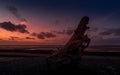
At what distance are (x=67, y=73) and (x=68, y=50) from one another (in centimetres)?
184

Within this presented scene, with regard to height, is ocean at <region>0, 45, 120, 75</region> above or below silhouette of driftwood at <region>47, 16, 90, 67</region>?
below

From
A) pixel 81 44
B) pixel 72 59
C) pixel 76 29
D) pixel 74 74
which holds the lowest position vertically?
pixel 74 74

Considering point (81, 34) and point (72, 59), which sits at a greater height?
point (81, 34)

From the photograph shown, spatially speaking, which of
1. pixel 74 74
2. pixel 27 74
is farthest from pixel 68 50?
pixel 27 74

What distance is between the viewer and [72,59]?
18844 mm

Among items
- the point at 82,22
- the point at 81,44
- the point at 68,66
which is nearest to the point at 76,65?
the point at 68,66

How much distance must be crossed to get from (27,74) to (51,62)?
7.03ft

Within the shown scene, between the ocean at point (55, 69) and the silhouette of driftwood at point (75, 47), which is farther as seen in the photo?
the ocean at point (55, 69)

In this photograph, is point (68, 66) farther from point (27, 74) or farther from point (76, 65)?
point (27, 74)

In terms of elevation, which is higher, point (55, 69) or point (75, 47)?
point (75, 47)

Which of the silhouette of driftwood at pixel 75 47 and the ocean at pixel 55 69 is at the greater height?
the silhouette of driftwood at pixel 75 47

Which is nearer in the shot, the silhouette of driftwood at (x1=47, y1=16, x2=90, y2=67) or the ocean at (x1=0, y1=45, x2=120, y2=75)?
the silhouette of driftwood at (x1=47, y1=16, x2=90, y2=67)

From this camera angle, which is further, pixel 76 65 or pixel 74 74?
pixel 76 65

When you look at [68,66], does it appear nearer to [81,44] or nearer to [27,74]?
[81,44]
